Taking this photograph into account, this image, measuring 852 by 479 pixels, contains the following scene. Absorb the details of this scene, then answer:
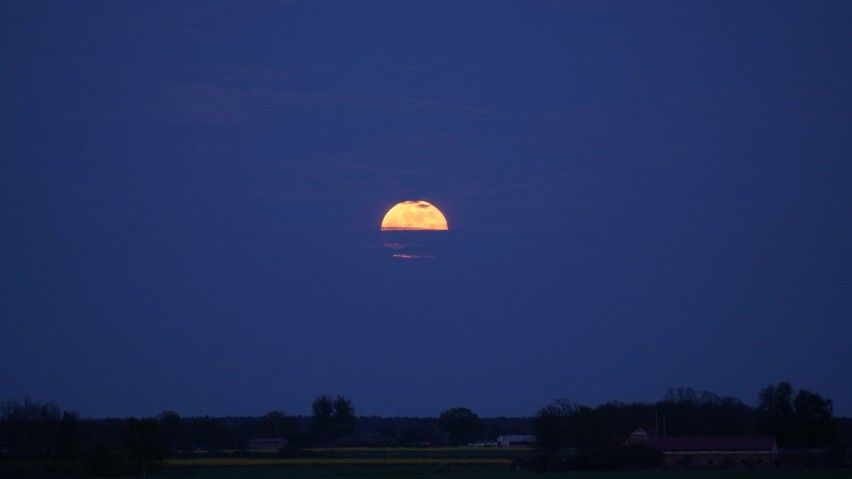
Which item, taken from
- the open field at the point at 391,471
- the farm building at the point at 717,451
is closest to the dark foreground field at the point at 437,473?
the open field at the point at 391,471

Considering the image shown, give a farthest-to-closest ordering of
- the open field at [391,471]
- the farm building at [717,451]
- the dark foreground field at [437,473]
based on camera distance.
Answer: the farm building at [717,451] < the open field at [391,471] < the dark foreground field at [437,473]

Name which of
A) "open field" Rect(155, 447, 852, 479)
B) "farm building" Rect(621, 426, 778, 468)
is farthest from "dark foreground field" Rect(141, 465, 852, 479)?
"farm building" Rect(621, 426, 778, 468)

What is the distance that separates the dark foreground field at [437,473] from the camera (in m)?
61.1

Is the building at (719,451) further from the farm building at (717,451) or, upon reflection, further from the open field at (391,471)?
the open field at (391,471)

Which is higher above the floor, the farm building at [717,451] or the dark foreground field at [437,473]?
the farm building at [717,451]

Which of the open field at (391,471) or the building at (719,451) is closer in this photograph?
the open field at (391,471)

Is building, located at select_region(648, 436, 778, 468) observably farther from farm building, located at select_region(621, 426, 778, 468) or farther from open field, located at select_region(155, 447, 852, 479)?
open field, located at select_region(155, 447, 852, 479)

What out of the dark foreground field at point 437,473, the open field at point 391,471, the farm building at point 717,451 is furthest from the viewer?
the farm building at point 717,451

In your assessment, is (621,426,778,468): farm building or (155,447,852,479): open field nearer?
(155,447,852,479): open field

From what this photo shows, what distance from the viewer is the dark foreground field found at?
6112 centimetres

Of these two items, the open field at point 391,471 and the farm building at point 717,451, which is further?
the farm building at point 717,451

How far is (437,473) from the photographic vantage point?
67.4 m

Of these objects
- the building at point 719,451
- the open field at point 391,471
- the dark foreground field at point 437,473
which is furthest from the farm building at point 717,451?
the dark foreground field at point 437,473

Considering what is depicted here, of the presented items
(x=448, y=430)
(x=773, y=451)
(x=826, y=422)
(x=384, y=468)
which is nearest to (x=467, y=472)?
(x=384, y=468)
